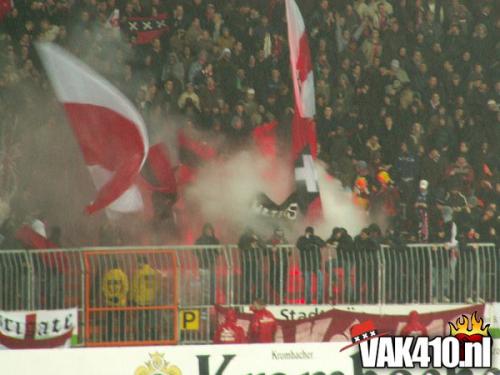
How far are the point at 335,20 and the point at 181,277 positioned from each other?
323cm

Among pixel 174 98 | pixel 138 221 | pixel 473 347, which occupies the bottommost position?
pixel 473 347

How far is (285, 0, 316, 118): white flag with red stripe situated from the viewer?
1156cm

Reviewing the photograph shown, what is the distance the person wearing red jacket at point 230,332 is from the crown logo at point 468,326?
2.13 meters

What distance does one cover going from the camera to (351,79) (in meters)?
11.6

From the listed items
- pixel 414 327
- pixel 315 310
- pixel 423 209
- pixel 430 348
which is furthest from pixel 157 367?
pixel 423 209

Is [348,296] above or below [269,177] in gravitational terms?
below

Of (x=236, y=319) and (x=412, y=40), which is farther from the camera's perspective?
(x=412, y=40)

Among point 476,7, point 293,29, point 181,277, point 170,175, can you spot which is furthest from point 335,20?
point 181,277

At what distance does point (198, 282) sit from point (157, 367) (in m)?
1.38

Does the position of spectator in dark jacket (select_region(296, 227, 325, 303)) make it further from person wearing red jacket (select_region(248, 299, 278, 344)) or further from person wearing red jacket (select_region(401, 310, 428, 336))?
person wearing red jacket (select_region(401, 310, 428, 336))

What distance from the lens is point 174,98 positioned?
11414 mm

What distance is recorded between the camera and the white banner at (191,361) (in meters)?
9.73

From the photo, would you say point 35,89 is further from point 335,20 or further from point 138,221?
point 335,20

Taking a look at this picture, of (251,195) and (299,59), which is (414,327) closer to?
(251,195)
